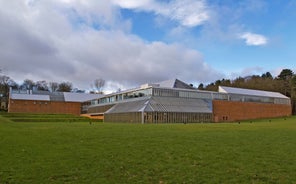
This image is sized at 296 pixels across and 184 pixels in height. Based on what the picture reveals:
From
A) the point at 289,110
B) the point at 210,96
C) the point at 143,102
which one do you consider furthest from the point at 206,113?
the point at 289,110

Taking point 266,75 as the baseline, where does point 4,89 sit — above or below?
below

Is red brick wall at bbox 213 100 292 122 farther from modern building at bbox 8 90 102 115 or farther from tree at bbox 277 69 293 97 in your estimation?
modern building at bbox 8 90 102 115

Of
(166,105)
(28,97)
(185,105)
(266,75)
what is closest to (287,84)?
(266,75)

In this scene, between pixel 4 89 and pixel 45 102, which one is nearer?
pixel 45 102

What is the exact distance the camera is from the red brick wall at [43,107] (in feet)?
304

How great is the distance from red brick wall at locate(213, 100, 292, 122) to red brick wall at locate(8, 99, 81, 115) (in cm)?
5579

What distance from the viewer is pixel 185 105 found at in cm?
5959

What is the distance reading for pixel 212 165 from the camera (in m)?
10.2

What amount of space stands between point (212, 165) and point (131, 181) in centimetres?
336

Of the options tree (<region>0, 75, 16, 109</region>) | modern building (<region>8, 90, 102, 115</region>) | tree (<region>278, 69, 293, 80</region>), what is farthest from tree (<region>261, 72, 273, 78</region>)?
tree (<region>0, 75, 16, 109</region>)

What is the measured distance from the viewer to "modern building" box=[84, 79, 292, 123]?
2151 inches

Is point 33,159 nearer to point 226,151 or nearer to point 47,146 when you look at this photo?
point 47,146

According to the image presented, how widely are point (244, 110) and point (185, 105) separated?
69.9 feet

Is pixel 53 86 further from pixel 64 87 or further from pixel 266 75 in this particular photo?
pixel 266 75
